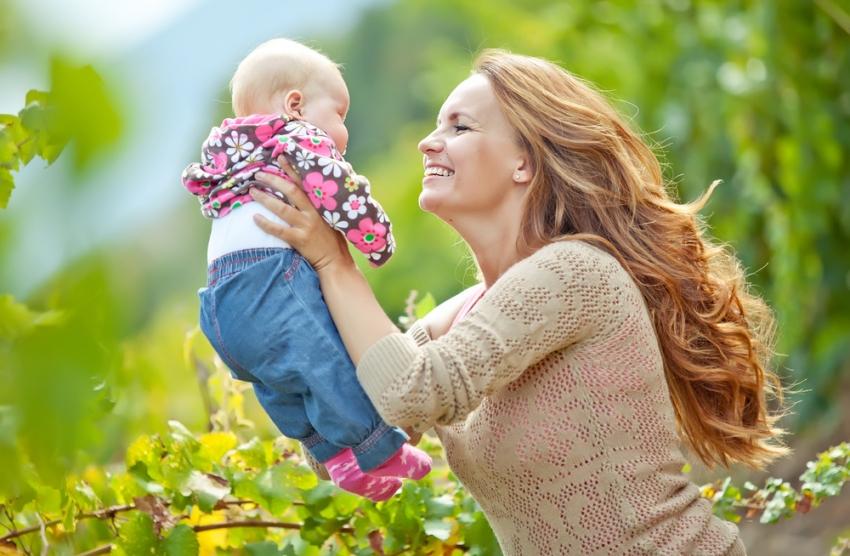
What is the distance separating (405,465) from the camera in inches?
75.3

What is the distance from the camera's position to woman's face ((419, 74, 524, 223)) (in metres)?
2.08

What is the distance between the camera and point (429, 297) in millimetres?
2611

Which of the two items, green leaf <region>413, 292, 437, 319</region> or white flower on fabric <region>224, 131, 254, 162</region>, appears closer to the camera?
white flower on fabric <region>224, 131, 254, 162</region>

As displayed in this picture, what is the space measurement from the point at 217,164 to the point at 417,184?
531 inches

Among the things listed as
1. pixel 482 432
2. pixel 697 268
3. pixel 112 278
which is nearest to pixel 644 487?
pixel 482 432

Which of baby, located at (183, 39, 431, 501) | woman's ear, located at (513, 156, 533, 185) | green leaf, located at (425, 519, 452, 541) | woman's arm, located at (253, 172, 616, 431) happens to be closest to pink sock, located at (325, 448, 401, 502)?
baby, located at (183, 39, 431, 501)

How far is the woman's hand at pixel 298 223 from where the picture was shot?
1.85m

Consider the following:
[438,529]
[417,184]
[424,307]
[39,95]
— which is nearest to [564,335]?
[438,529]

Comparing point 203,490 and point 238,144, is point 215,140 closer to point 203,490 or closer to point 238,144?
point 238,144

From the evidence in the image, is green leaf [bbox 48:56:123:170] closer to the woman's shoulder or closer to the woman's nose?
the woman's shoulder

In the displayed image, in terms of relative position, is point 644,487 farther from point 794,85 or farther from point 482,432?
point 794,85

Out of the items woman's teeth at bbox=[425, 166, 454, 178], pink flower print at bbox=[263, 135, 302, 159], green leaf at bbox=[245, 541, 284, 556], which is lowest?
green leaf at bbox=[245, 541, 284, 556]

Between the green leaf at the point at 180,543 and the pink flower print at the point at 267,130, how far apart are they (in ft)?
2.21

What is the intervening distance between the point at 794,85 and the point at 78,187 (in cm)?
515
